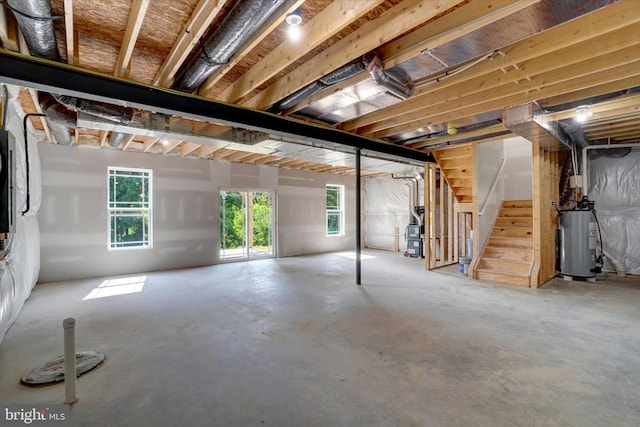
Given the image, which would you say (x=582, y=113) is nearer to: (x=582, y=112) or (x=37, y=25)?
(x=582, y=112)

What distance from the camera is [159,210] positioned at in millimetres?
6391

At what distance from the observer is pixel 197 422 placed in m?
1.75

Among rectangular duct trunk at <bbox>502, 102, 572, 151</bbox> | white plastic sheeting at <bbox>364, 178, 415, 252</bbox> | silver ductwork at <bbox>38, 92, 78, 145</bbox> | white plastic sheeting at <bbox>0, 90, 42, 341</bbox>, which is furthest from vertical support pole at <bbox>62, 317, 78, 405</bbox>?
white plastic sheeting at <bbox>364, 178, 415, 252</bbox>

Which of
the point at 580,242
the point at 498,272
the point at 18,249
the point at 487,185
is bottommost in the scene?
the point at 498,272

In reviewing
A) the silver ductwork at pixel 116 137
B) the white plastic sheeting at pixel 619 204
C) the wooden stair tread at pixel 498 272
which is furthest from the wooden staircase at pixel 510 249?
the silver ductwork at pixel 116 137

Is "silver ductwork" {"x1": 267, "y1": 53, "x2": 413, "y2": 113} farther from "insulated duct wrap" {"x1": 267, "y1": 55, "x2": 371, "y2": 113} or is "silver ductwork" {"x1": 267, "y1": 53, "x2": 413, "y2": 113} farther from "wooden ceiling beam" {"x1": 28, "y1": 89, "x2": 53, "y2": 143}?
"wooden ceiling beam" {"x1": 28, "y1": 89, "x2": 53, "y2": 143}

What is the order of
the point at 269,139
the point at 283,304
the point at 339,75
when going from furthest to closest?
the point at 269,139
the point at 283,304
the point at 339,75

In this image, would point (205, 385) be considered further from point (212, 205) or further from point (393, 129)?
point (212, 205)

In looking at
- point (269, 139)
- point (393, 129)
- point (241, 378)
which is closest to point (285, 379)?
point (241, 378)

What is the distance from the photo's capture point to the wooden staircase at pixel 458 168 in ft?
19.2

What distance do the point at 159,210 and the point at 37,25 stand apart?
16.2 ft

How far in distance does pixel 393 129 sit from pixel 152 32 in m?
3.39

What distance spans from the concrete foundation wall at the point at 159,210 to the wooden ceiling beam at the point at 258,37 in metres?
4.11

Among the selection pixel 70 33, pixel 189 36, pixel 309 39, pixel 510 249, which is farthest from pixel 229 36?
pixel 510 249
